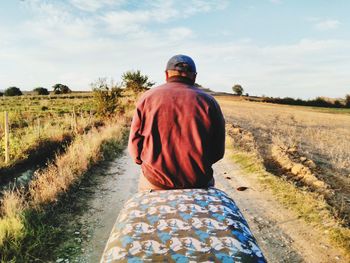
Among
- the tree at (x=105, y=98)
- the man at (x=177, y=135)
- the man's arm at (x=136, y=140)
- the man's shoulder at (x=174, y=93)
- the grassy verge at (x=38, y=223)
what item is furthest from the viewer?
the tree at (x=105, y=98)

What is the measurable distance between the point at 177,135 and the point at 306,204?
4621 mm

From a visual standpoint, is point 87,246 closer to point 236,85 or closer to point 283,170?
point 283,170

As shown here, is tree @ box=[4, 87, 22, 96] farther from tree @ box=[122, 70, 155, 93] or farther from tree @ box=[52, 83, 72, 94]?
tree @ box=[122, 70, 155, 93]

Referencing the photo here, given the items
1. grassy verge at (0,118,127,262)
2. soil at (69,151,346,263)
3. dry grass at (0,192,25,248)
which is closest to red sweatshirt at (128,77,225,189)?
soil at (69,151,346,263)

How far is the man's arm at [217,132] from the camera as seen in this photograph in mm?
3805

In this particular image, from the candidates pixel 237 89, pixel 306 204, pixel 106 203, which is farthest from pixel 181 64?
pixel 237 89

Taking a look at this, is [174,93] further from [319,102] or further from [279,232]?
[319,102]

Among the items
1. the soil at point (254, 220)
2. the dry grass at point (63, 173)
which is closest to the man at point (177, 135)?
the soil at point (254, 220)

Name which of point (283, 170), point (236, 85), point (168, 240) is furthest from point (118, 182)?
point (236, 85)

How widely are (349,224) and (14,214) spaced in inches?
218

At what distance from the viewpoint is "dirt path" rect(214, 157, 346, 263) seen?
18.0 ft

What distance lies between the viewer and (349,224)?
6.27 meters

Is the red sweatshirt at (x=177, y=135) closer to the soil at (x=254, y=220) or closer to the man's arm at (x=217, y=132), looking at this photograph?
the man's arm at (x=217, y=132)

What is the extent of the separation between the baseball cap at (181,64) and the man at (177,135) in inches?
9.9
